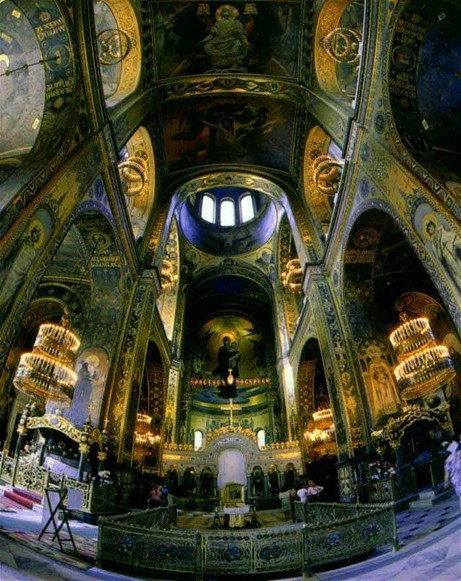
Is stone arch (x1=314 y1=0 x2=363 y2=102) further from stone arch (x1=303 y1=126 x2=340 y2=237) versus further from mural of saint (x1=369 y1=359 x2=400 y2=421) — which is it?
mural of saint (x1=369 y1=359 x2=400 y2=421)

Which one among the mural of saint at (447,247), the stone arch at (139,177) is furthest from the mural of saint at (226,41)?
the mural of saint at (447,247)

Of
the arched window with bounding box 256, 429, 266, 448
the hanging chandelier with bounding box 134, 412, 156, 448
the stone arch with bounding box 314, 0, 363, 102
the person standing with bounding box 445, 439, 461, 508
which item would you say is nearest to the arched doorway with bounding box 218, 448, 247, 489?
the arched window with bounding box 256, 429, 266, 448

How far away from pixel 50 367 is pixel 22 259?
338cm

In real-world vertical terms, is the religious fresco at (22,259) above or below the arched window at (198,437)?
below

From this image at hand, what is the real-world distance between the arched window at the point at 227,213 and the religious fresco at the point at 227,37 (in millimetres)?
11201

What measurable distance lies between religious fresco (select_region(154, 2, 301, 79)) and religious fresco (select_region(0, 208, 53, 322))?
796cm

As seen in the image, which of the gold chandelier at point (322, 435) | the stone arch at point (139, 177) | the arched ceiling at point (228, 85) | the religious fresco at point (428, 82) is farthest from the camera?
the gold chandelier at point (322, 435)

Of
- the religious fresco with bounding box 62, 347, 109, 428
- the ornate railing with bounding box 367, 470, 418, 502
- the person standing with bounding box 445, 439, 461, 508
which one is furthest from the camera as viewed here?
the religious fresco with bounding box 62, 347, 109, 428

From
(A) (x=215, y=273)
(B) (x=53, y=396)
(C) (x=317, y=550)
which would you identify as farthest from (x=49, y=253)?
(A) (x=215, y=273)

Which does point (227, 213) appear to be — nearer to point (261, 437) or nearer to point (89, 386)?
point (261, 437)

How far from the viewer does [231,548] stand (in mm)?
4652

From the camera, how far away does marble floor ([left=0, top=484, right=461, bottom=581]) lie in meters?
3.55

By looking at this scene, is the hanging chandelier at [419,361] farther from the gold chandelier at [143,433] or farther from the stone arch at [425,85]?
the gold chandelier at [143,433]

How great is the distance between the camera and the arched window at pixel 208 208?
76.6 ft
